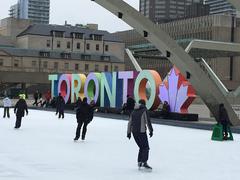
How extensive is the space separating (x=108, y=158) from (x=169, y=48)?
988cm

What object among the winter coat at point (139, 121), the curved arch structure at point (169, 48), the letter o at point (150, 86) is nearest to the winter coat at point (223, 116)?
the curved arch structure at point (169, 48)

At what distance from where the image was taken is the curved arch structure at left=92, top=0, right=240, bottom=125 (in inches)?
720

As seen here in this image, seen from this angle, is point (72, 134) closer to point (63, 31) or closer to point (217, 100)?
point (217, 100)

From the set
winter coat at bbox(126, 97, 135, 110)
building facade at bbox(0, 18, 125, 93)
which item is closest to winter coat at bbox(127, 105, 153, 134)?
winter coat at bbox(126, 97, 135, 110)

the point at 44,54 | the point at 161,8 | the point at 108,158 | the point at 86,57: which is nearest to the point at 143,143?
the point at 108,158

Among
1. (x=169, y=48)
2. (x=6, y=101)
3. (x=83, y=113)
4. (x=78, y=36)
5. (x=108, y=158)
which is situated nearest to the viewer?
(x=108, y=158)

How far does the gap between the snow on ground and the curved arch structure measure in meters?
4.76

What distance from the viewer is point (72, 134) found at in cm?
1577

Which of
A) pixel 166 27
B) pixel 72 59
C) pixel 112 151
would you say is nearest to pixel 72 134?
pixel 112 151

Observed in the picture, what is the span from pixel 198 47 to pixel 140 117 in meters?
22.5

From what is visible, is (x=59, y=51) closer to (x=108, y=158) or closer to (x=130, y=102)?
(x=130, y=102)

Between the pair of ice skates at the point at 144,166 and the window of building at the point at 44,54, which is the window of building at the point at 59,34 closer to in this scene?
the window of building at the point at 44,54

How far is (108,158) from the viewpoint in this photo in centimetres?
1029

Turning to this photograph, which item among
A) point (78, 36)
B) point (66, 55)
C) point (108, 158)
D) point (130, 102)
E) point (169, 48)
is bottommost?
point (108, 158)
